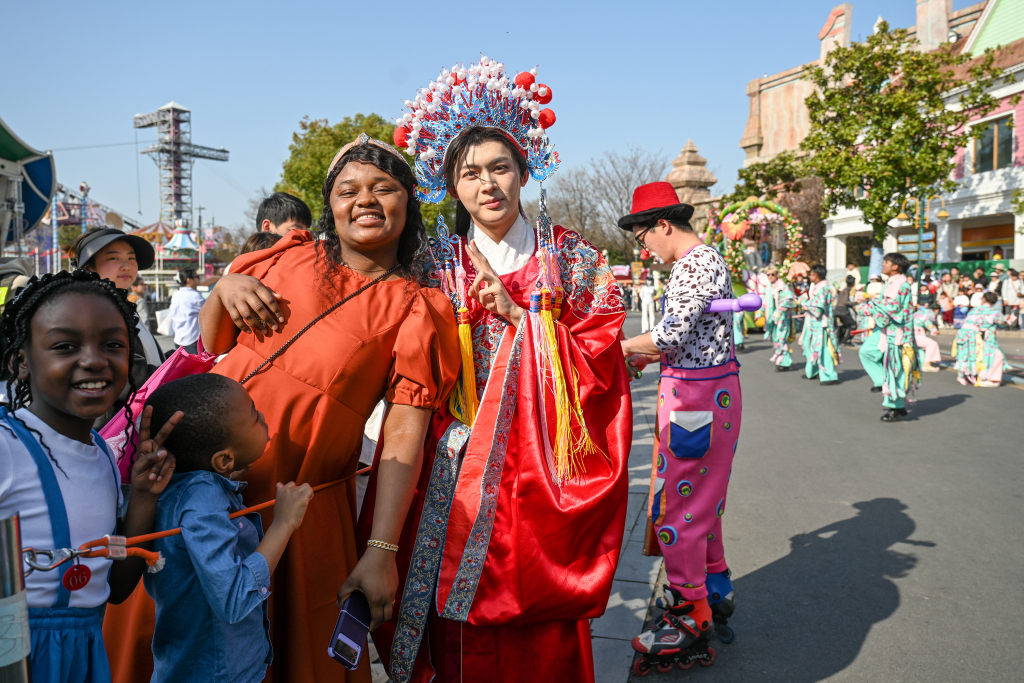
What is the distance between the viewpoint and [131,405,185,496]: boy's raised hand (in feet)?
4.83

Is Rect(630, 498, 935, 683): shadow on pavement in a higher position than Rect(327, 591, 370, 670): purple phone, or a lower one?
lower

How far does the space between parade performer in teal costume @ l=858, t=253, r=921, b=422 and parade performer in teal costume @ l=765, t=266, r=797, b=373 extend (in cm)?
375

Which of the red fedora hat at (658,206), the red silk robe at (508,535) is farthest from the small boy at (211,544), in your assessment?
the red fedora hat at (658,206)

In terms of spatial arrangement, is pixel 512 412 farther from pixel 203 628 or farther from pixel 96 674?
pixel 96 674

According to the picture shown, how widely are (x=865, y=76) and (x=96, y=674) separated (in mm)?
23571

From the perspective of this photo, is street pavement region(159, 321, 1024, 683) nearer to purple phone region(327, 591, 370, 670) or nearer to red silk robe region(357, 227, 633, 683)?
red silk robe region(357, 227, 633, 683)

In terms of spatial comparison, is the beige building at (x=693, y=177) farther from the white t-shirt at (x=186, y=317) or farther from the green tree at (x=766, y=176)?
the white t-shirt at (x=186, y=317)

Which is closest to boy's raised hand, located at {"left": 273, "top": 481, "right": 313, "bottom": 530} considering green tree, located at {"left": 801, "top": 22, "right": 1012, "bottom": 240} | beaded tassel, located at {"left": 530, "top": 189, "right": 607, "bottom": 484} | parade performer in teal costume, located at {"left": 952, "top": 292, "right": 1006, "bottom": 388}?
beaded tassel, located at {"left": 530, "top": 189, "right": 607, "bottom": 484}

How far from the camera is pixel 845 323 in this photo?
653 inches

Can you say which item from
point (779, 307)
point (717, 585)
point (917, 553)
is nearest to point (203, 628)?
point (717, 585)

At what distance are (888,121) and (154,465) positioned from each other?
76.2ft

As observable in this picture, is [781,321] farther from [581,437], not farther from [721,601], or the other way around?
[581,437]

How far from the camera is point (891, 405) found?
8.33m

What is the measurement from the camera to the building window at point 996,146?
22.8 meters
